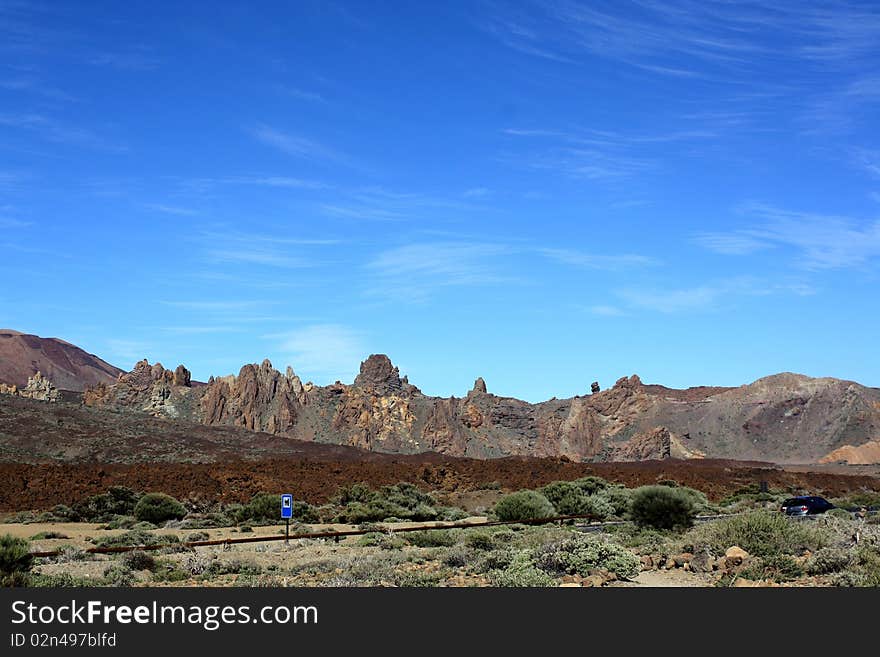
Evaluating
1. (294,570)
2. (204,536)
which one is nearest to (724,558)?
(294,570)

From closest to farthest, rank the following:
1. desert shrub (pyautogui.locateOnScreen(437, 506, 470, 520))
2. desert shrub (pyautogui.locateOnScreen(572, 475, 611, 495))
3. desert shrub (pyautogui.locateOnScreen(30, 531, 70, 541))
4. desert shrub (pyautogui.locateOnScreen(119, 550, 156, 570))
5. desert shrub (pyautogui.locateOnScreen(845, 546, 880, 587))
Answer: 1. desert shrub (pyautogui.locateOnScreen(845, 546, 880, 587))
2. desert shrub (pyautogui.locateOnScreen(119, 550, 156, 570))
3. desert shrub (pyautogui.locateOnScreen(30, 531, 70, 541))
4. desert shrub (pyautogui.locateOnScreen(437, 506, 470, 520))
5. desert shrub (pyautogui.locateOnScreen(572, 475, 611, 495))

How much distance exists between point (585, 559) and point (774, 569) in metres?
3.65

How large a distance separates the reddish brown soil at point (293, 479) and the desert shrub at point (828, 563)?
1369 inches

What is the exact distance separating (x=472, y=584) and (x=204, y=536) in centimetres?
1708

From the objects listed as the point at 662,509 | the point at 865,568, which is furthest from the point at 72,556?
the point at 865,568

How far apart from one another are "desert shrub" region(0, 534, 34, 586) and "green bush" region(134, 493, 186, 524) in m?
21.6

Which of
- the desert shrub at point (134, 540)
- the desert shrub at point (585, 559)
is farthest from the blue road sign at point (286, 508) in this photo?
the desert shrub at point (585, 559)

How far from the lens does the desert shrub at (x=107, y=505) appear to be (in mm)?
39656

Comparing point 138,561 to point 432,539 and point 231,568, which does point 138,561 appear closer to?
point 231,568

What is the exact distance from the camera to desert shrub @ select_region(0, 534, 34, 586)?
15742mm

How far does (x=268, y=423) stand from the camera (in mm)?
153000

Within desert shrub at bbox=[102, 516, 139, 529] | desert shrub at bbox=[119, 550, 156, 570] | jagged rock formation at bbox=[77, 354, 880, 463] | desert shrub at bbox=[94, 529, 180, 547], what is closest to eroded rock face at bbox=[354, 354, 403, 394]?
jagged rock formation at bbox=[77, 354, 880, 463]

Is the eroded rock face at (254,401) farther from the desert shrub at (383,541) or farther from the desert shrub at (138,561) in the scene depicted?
the desert shrub at (138,561)

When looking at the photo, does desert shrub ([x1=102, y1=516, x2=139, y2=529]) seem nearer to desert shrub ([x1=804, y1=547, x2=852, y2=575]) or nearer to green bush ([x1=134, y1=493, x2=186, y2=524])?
green bush ([x1=134, y1=493, x2=186, y2=524])
